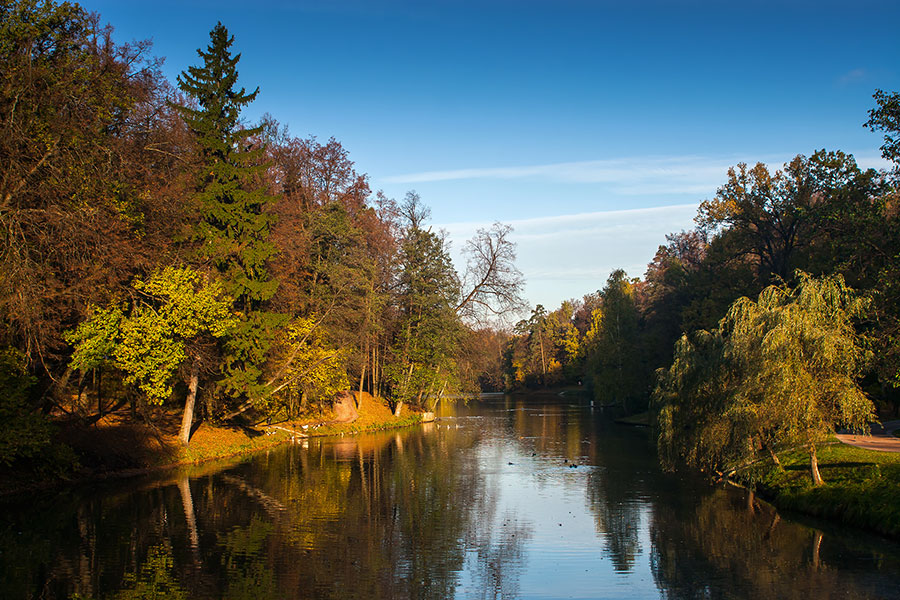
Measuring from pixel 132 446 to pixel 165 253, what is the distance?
770cm

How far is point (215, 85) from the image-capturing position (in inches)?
1244

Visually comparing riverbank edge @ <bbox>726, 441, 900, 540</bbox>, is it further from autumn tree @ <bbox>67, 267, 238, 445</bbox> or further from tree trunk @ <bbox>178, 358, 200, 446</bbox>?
tree trunk @ <bbox>178, 358, 200, 446</bbox>

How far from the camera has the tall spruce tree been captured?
101 feet

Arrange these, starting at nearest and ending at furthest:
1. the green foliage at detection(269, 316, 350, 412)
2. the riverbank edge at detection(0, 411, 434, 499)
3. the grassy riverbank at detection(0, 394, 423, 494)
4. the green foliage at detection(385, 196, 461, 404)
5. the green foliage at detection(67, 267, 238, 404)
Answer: the riverbank edge at detection(0, 411, 434, 499), the grassy riverbank at detection(0, 394, 423, 494), the green foliage at detection(67, 267, 238, 404), the green foliage at detection(269, 316, 350, 412), the green foliage at detection(385, 196, 461, 404)

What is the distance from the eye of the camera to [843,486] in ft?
67.4

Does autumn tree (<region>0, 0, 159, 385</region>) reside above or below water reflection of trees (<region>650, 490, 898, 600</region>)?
above

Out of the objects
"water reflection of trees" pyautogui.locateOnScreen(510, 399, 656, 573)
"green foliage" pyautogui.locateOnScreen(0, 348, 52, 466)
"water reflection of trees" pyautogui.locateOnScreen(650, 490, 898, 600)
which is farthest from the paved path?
"green foliage" pyautogui.locateOnScreen(0, 348, 52, 466)

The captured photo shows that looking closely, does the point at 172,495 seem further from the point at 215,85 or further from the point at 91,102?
the point at 215,85

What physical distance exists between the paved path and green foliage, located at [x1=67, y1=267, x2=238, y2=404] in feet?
81.2

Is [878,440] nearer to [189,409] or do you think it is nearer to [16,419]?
[189,409]

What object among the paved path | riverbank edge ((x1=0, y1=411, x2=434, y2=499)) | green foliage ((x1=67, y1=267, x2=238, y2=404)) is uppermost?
green foliage ((x1=67, y1=267, x2=238, y2=404))

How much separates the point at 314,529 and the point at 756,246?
3854cm

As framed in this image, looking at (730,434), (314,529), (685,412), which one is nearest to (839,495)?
(730,434)

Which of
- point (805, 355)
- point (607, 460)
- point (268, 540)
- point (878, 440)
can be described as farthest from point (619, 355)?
point (268, 540)
